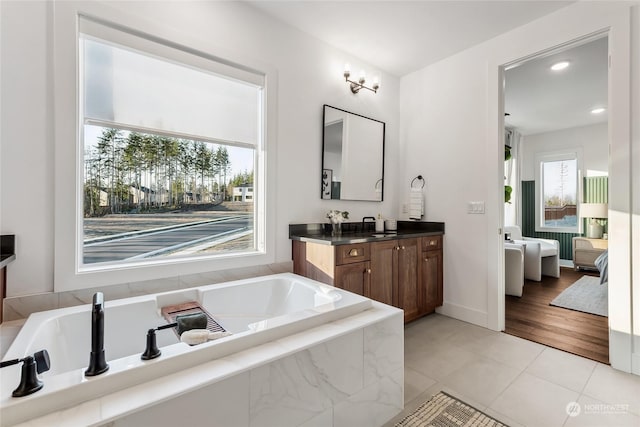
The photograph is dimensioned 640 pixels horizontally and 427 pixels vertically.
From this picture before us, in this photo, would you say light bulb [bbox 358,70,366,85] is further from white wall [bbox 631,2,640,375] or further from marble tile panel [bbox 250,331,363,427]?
marble tile panel [bbox 250,331,363,427]

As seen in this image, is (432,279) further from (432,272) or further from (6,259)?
(6,259)

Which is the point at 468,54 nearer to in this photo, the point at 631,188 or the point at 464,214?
the point at 464,214

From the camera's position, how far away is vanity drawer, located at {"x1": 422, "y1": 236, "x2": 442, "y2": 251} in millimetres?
2891

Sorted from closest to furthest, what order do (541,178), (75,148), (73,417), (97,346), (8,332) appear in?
(73,417) < (97,346) < (8,332) < (75,148) < (541,178)

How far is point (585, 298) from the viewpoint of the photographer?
3.52m

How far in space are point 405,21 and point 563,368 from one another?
9.49 ft

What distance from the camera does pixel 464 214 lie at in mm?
2932

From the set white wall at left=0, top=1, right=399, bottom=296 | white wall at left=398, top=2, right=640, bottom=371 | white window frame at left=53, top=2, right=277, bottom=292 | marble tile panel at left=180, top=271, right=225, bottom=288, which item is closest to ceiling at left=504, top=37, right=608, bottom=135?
white wall at left=398, top=2, right=640, bottom=371

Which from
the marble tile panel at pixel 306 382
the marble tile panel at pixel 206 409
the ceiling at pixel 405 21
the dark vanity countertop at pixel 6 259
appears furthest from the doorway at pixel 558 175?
the dark vanity countertop at pixel 6 259

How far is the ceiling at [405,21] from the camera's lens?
229 centimetres

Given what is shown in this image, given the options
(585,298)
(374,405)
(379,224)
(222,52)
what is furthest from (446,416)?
(585,298)

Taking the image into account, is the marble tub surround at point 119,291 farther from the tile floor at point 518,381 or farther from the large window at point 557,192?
the large window at point 557,192

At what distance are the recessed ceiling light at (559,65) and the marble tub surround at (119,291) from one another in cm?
375

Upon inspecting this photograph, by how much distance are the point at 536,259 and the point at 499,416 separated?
3553 mm
